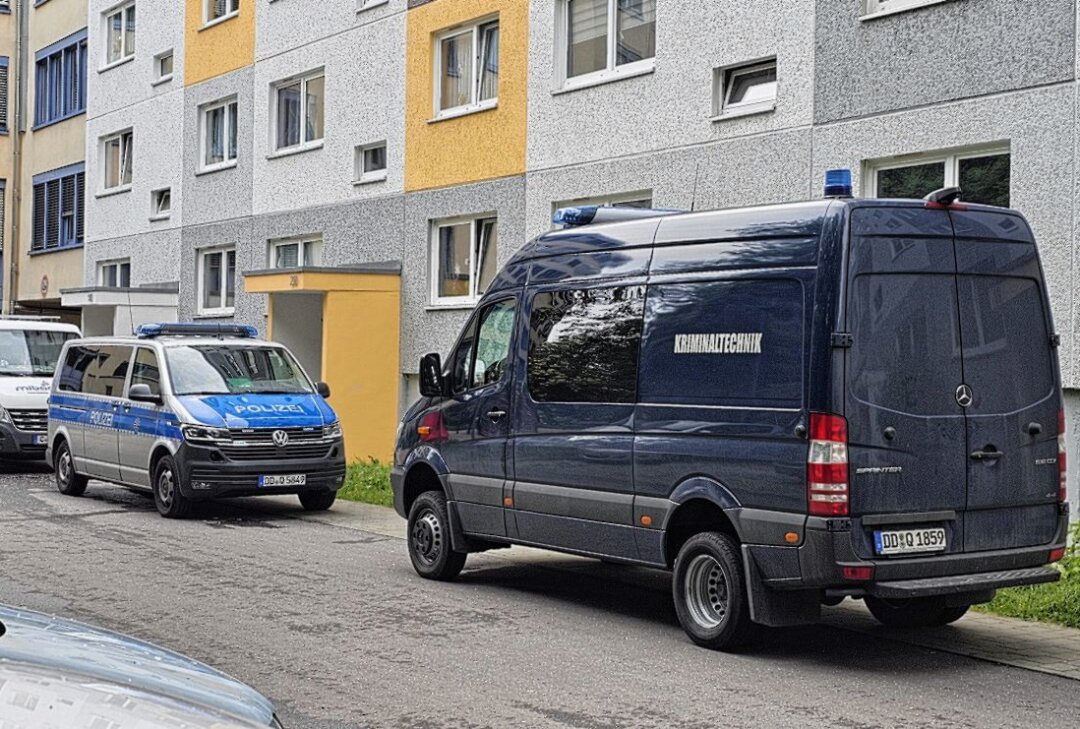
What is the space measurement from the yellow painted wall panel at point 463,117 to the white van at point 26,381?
18.9 ft

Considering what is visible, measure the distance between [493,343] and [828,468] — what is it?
11.5ft

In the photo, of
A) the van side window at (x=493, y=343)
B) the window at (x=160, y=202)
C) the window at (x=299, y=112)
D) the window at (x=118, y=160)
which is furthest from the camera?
the window at (x=118, y=160)

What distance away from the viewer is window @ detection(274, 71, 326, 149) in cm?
2495

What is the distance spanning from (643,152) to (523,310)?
25.4 feet

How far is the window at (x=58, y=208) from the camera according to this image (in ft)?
115

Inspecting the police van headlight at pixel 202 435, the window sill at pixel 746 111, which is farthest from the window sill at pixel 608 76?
the police van headlight at pixel 202 435

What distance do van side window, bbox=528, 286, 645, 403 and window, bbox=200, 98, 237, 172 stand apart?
60.1 ft

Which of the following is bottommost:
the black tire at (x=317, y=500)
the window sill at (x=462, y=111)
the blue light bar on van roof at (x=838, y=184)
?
the black tire at (x=317, y=500)

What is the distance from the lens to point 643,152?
17.7 m

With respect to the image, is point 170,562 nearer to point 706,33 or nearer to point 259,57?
point 706,33

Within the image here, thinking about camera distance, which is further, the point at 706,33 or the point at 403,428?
the point at 706,33

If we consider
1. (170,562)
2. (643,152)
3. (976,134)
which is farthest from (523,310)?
(643,152)

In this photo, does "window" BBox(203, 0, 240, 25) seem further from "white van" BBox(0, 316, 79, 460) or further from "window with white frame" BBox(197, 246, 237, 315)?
"white van" BBox(0, 316, 79, 460)

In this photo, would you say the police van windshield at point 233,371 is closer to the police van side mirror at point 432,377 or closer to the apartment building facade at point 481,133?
the apartment building facade at point 481,133
